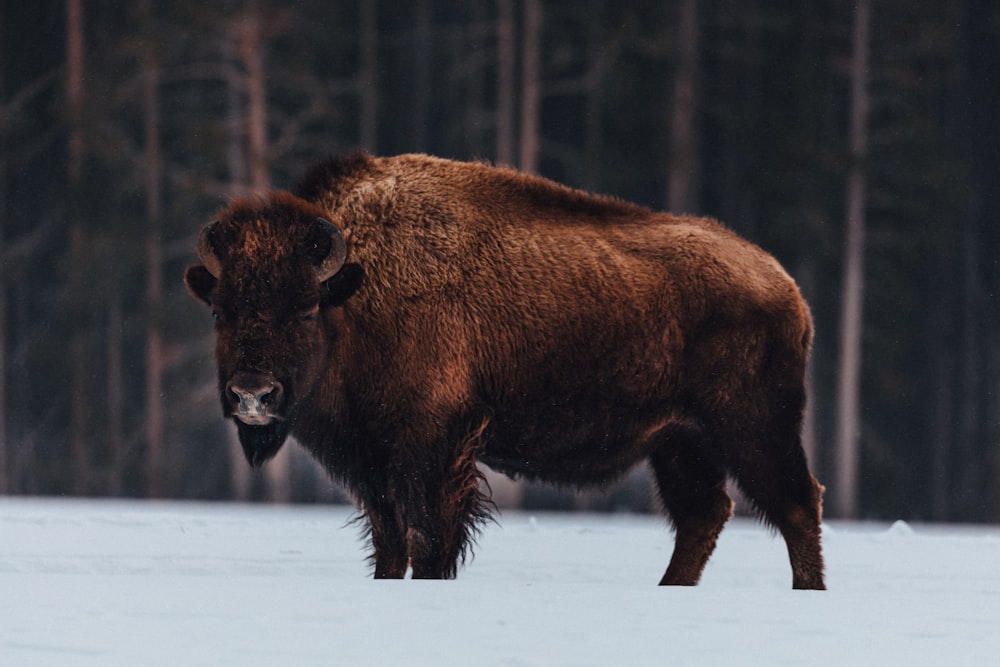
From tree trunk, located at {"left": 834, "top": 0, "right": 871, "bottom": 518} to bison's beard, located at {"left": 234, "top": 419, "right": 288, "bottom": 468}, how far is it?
14213 millimetres

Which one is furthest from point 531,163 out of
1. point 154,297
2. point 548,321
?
point 548,321

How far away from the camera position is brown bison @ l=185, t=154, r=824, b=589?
6840 millimetres

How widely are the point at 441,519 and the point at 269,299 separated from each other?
1322mm

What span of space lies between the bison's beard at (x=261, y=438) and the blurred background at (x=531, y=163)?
515 inches

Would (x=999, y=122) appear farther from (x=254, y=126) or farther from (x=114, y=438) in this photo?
(x=114, y=438)

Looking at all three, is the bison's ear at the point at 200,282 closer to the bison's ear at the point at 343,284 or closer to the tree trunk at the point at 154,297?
the bison's ear at the point at 343,284

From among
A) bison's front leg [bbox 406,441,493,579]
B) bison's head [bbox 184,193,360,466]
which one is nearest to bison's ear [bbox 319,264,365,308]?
bison's head [bbox 184,193,360,466]

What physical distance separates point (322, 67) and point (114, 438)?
308 inches

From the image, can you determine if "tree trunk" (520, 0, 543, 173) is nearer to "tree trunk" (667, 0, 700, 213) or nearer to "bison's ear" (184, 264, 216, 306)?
"tree trunk" (667, 0, 700, 213)

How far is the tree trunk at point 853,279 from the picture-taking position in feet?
65.6

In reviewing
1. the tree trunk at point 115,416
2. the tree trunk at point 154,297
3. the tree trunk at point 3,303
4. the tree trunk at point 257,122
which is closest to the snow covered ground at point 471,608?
the tree trunk at point 257,122

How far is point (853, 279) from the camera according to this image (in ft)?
66.1

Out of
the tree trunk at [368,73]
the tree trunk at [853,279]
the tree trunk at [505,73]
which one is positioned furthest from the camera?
the tree trunk at [368,73]

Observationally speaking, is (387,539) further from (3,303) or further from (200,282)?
(3,303)
